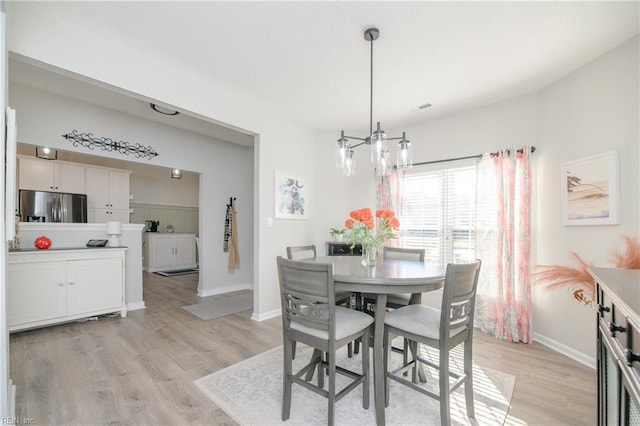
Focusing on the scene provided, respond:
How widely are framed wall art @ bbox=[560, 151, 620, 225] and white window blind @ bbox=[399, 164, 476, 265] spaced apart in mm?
874

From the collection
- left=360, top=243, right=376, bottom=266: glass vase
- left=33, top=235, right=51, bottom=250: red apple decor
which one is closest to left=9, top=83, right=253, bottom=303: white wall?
left=33, top=235, right=51, bottom=250: red apple decor

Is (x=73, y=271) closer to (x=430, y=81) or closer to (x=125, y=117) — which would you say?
(x=125, y=117)

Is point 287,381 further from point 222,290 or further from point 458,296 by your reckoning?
point 222,290

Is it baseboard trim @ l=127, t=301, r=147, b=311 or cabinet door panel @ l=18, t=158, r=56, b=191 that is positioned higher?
cabinet door panel @ l=18, t=158, r=56, b=191

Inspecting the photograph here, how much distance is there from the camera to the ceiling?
1.88 meters

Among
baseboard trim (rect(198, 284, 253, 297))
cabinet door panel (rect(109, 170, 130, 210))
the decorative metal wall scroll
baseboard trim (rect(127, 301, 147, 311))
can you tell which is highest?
the decorative metal wall scroll

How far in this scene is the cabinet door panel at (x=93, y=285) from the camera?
3.22 m

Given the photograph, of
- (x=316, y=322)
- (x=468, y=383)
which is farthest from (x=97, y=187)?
(x=468, y=383)

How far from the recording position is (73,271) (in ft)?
10.6

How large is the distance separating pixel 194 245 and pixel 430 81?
23.0 feet

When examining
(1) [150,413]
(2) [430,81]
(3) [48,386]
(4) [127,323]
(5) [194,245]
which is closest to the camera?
(1) [150,413]

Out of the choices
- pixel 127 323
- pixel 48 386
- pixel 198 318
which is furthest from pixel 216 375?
pixel 127 323

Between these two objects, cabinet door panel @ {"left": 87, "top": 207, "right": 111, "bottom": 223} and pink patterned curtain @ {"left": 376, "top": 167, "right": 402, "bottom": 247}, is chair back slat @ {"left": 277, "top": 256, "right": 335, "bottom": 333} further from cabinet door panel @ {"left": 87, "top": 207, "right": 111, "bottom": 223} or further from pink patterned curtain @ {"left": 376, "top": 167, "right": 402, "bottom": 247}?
cabinet door panel @ {"left": 87, "top": 207, "right": 111, "bottom": 223}

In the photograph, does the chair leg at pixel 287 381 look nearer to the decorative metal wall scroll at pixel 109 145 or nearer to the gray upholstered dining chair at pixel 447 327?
the gray upholstered dining chair at pixel 447 327
